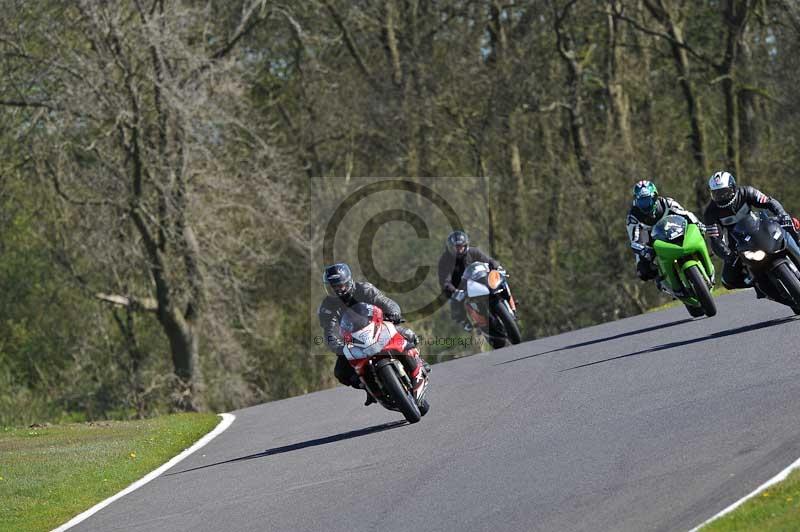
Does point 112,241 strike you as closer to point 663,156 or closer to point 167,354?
point 167,354

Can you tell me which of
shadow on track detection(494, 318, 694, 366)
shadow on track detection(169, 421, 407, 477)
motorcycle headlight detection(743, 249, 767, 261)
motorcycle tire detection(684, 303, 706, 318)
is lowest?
shadow on track detection(494, 318, 694, 366)

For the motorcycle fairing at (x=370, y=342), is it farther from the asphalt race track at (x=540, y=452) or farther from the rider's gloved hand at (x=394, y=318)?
the asphalt race track at (x=540, y=452)

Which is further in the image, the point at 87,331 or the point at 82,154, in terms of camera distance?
the point at 87,331

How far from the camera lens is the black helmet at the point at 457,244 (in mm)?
20328

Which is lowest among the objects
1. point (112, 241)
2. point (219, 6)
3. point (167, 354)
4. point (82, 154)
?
point (167, 354)

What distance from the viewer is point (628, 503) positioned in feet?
27.7

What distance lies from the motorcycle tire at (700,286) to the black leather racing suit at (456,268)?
4.12 metres

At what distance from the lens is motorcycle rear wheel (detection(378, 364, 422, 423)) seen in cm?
1302

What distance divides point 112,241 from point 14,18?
5.24 metres

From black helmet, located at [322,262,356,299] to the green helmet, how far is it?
4863 mm

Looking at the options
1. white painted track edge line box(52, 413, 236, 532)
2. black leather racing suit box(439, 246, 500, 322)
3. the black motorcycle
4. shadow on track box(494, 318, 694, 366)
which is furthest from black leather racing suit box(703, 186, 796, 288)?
white painted track edge line box(52, 413, 236, 532)

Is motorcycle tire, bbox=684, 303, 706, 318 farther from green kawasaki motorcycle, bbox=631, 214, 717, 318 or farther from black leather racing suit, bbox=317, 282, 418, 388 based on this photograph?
black leather racing suit, bbox=317, 282, 418, 388

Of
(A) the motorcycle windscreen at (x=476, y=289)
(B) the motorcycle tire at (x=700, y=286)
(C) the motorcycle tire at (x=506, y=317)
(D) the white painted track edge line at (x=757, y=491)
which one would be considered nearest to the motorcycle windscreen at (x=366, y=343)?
(B) the motorcycle tire at (x=700, y=286)

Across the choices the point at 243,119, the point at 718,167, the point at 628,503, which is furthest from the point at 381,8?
the point at 628,503
